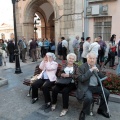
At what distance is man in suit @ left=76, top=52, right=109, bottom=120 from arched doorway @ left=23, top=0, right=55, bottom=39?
11.7 metres

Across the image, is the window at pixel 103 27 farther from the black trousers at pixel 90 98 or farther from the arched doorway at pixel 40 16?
the black trousers at pixel 90 98

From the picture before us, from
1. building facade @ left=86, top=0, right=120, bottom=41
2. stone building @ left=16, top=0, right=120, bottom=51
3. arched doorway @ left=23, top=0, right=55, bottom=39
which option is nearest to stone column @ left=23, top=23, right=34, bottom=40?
arched doorway @ left=23, top=0, right=55, bottom=39

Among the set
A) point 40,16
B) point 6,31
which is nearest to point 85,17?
point 40,16

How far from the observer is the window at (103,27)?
10.8 m

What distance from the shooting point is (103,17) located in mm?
10852

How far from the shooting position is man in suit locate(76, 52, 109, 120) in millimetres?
3604

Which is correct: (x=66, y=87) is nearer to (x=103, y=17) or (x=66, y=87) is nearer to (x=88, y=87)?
(x=88, y=87)

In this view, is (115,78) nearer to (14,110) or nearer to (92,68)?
(92,68)

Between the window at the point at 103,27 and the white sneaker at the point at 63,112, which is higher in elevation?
the window at the point at 103,27

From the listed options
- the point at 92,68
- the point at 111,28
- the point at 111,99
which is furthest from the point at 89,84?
the point at 111,28

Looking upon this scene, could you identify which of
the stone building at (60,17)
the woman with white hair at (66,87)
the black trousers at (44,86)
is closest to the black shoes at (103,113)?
the woman with white hair at (66,87)

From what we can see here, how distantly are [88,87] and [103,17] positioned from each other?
26.1ft

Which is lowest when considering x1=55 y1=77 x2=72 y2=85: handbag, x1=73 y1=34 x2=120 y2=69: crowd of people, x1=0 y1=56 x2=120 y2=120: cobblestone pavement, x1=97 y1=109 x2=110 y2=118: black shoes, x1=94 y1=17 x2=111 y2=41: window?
x1=0 y1=56 x2=120 y2=120: cobblestone pavement

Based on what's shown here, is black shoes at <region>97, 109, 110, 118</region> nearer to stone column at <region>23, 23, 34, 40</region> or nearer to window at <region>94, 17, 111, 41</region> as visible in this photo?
window at <region>94, 17, 111, 41</region>
